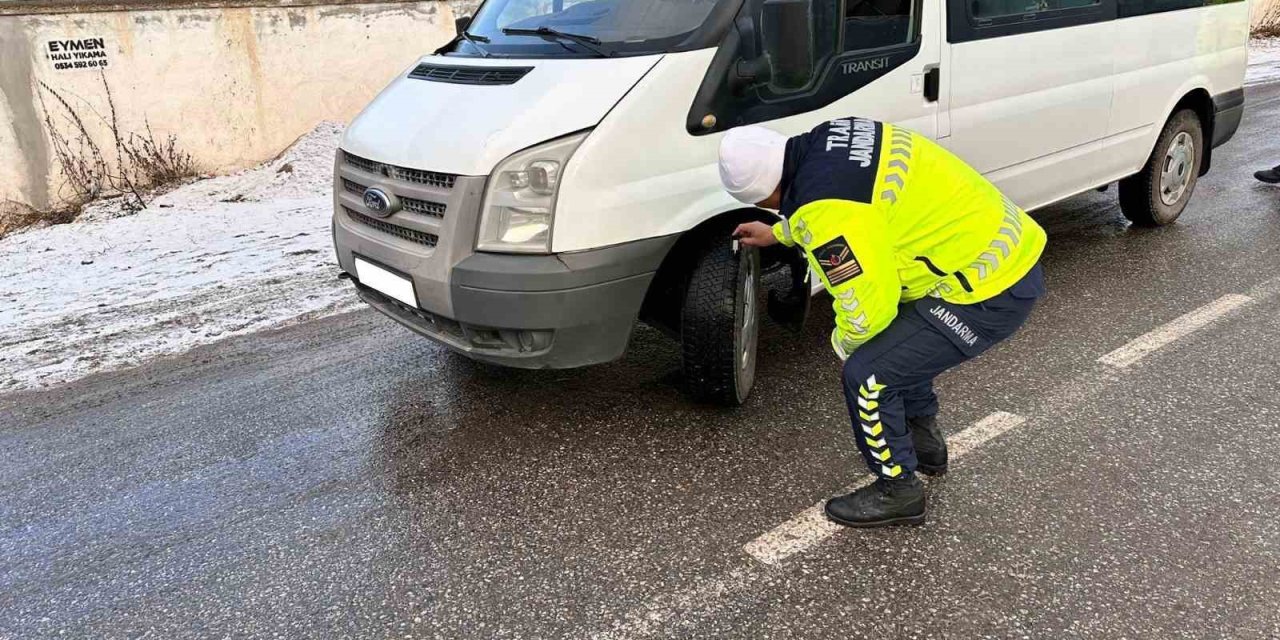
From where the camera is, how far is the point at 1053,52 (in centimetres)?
478

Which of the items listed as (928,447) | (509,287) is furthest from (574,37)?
(928,447)

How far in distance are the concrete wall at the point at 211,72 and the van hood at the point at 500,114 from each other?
6.55 metres

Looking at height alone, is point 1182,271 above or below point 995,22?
below

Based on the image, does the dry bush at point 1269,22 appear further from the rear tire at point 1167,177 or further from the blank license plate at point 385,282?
the blank license plate at point 385,282

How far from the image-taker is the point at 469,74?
144 inches

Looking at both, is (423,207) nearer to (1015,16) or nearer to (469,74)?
(469,74)

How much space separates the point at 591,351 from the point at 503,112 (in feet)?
3.08

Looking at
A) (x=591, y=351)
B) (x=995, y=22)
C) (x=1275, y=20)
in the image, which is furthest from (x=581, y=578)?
(x=1275, y=20)

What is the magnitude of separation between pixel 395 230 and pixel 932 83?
8.40 ft

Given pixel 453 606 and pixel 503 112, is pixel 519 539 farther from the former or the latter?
pixel 503 112

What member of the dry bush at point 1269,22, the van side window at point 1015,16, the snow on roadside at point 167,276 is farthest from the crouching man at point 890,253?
the dry bush at point 1269,22

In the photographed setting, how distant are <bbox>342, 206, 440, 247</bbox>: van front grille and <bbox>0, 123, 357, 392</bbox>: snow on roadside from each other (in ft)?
5.07

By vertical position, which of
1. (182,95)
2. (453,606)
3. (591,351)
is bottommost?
(453,606)

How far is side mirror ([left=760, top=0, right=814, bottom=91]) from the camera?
333cm
